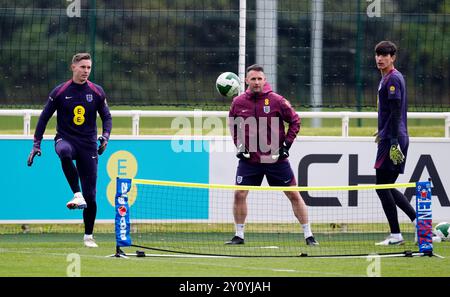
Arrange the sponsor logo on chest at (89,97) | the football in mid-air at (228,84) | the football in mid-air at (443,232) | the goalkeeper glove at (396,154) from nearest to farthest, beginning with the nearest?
the goalkeeper glove at (396,154), the sponsor logo on chest at (89,97), the football in mid-air at (443,232), the football in mid-air at (228,84)

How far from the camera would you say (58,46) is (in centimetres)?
1698

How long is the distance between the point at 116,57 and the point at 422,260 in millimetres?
6361

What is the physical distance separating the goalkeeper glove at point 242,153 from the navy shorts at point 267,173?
0.12m

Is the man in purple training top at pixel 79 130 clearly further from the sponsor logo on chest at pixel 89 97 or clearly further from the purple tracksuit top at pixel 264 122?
the purple tracksuit top at pixel 264 122

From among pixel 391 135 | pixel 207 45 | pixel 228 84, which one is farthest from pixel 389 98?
pixel 207 45

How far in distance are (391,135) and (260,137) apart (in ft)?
5.17

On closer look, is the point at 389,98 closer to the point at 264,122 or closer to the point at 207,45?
the point at 264,122

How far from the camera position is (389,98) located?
14047 millimetres

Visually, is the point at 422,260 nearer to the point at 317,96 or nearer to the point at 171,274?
the point at 171,274

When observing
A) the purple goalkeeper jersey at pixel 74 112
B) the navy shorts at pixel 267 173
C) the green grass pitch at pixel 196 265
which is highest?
the purple goalkeeper jersey at pixel 74 112

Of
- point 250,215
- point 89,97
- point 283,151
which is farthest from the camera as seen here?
point 250,215

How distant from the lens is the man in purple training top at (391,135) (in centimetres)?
1403

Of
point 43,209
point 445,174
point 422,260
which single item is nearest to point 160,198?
point 43,209

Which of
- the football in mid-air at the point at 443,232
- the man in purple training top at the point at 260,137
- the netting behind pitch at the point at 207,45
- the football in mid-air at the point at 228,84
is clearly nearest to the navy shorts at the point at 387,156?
the man in purple training top at the point at 260,137
